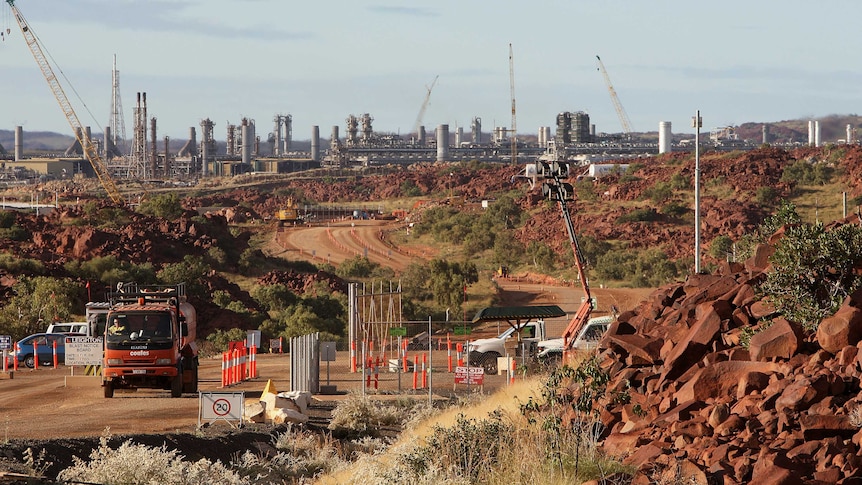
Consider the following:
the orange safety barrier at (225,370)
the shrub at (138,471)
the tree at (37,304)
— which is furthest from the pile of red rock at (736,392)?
the tree at (37,304)

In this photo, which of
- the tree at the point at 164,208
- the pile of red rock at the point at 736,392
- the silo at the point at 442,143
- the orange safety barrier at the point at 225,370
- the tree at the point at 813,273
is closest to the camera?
the pile of red rock at the point at 736,392

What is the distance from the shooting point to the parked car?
112ft

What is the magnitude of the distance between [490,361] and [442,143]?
168 metres

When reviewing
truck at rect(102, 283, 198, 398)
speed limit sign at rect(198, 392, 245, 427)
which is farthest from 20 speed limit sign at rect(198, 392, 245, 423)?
truck at rect(102, 283, 198, 398)

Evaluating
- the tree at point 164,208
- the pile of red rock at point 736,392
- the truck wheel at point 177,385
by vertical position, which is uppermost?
the tree at point 164,208

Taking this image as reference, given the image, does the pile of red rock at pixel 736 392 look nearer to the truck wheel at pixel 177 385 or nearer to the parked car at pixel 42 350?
the truck wheel at pixel 177 385

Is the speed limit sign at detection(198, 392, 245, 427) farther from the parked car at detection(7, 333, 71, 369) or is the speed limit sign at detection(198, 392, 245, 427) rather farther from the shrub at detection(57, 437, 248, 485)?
the parked car at detection(7, 333, 71, 369)

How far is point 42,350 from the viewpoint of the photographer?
3422cm

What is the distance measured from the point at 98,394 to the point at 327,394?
16.7ft

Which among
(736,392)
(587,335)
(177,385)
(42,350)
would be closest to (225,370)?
(177,385)

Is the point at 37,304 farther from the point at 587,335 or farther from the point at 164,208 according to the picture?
the point at 164,208

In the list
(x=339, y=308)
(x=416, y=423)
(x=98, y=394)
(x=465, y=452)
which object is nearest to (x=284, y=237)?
(x=339, y=308)

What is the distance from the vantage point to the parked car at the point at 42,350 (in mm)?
34094

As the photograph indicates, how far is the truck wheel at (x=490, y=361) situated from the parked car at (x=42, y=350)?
12370 mm
